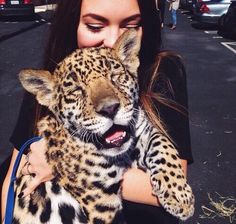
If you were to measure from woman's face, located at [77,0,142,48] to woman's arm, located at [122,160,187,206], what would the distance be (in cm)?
92

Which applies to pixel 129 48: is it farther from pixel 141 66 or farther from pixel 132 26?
pixel 141 66

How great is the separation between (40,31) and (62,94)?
19.0m

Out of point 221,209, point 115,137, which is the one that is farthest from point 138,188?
point 221,209

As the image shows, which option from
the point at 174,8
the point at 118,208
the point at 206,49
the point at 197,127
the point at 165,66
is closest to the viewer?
the point at 118,208

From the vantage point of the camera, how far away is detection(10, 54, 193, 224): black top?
9.77 feet

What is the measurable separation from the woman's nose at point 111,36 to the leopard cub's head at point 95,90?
5 cm

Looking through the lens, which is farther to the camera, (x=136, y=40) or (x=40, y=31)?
(x=40, y=31)

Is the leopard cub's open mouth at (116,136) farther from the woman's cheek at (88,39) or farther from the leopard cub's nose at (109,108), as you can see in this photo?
the woman's cheek at (88,39)

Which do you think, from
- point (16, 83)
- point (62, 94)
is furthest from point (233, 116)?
point (62, 94)

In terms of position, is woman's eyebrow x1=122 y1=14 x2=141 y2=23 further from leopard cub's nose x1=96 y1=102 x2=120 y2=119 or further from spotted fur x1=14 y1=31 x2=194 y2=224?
leopard cub's nose x1=96 y1=102 x2=120 y2=119

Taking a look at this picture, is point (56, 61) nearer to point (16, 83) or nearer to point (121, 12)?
point (121, 12)

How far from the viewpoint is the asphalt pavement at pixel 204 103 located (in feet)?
19.6

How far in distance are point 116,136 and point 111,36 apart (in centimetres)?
68

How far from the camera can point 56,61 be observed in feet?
11.0
